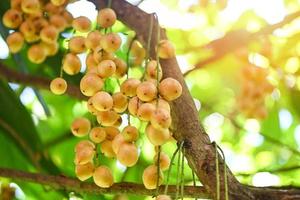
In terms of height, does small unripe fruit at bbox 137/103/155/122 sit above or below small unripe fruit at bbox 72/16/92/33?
below

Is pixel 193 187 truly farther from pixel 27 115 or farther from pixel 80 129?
pixel 27 115

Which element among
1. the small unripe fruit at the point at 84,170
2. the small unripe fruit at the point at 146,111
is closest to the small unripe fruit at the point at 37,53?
the small unripe fruit at the point at 84,170

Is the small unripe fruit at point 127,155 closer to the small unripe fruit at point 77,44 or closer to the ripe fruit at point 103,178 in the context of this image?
the ripe fruit at point 103,178

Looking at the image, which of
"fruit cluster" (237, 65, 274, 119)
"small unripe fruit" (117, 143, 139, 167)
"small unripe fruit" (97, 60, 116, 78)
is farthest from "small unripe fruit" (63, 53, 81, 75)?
"fruit cluster" (237, 65, 274, 119)

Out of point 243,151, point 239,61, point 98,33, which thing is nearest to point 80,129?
point 98,33

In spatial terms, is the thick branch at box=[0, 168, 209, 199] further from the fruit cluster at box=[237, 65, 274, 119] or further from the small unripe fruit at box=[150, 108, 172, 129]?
the fruit cluster at box=[237, 65, 274, 119]

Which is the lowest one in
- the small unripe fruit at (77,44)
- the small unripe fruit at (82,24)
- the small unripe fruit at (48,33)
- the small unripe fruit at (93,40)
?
the small unripe fruit at (93,40)
